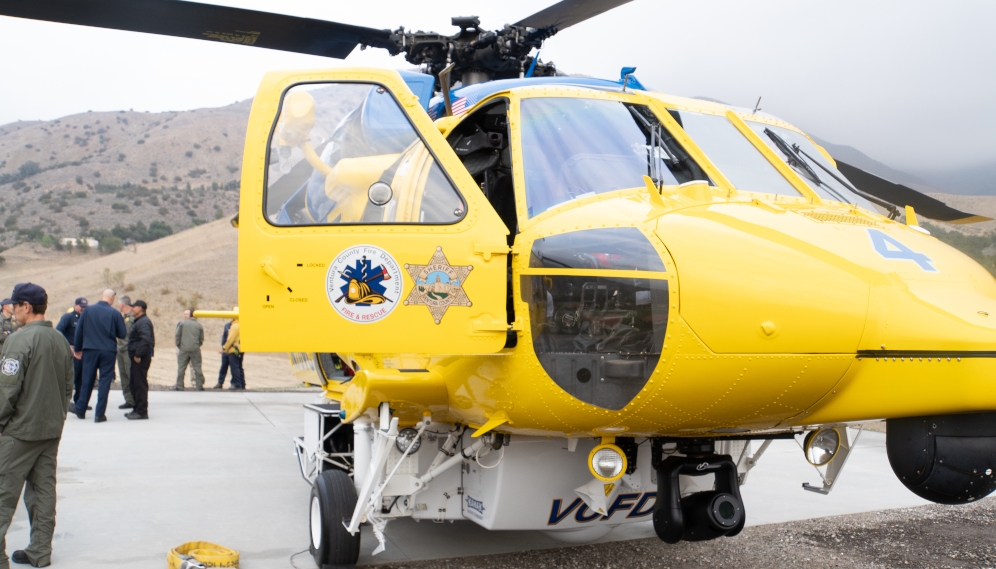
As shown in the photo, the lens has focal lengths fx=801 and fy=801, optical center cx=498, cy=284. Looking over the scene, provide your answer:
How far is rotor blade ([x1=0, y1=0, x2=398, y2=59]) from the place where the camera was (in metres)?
4.64

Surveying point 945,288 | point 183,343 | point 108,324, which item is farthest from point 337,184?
point 183,343

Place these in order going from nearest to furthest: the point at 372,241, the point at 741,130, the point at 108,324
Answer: the point at 372,241, the point at 741,130, the point at 108,324

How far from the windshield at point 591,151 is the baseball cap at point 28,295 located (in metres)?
3.03

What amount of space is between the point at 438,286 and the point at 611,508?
1873 mm

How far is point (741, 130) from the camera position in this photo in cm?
404

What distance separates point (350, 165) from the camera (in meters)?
3.60

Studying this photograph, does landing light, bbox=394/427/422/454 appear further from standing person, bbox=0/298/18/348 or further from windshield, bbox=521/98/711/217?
standing person, bbox=0/298/18/348

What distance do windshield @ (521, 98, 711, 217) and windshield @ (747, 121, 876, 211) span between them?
0.58 meters

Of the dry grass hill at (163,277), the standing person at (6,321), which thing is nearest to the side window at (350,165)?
the standing person at (6,321)

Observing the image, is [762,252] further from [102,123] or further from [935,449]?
[102,123]

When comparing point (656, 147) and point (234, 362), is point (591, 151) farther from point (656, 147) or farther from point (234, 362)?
point (234, 362)

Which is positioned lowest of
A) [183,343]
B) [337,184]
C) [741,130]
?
[183,343]

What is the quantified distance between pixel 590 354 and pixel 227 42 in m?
3.63

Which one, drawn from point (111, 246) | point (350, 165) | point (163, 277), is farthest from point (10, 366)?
point (111, 246)
